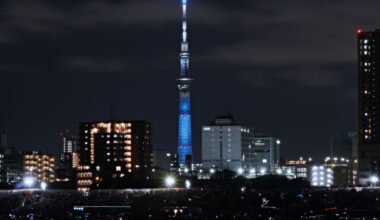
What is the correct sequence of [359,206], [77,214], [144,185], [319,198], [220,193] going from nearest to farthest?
[77,214] < [359,206] < [319,198] < [220,193] < [144,185]

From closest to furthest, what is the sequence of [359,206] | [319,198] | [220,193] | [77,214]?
1. [77,214]
2. [359,206]
3. [319,198]
4. [220,193]

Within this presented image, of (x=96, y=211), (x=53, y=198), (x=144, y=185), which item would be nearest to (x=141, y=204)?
(x=96, y=211)

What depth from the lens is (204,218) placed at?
128m

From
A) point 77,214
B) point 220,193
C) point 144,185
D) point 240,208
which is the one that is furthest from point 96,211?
point 144,185

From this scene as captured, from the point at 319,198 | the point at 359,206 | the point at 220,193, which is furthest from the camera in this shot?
the point at 220,193

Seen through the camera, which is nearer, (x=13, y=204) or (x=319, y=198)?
(x=13, y=204)

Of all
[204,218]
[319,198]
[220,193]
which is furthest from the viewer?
[220,193]

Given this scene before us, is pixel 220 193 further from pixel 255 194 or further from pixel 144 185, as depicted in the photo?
pixel 144 185

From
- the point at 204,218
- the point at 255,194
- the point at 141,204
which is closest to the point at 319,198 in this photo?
the point at 255,194

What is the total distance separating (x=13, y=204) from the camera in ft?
498

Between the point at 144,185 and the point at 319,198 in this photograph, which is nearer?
the point at 319,198

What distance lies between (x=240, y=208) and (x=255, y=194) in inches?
983

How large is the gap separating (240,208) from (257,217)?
17.0m

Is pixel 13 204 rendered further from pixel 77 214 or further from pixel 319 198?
pixel 319 198
